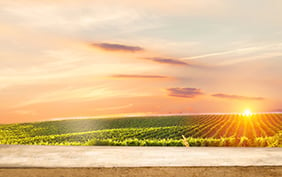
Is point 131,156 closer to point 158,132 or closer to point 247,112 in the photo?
point 158,132

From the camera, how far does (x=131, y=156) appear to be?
184 centimetres

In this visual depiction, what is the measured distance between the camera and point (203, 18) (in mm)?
3500

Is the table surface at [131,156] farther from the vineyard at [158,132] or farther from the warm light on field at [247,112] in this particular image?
the warm light on field at [247,112]

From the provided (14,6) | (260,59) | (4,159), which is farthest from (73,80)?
(260,59)

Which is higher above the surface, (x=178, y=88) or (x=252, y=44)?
(x=252, y=44)

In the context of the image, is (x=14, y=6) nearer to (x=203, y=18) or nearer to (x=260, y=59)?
(x=203, y=18)

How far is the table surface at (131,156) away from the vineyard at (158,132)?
150 cm

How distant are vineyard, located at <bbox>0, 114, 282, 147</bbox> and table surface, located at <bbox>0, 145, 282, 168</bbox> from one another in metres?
1.50

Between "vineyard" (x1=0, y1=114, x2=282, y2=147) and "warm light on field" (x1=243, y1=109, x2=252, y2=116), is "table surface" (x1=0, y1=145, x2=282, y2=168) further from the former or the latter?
"warm light on field" (x1=243, y1=109, x2=252, y2=116)

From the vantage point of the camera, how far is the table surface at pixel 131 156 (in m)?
1.73

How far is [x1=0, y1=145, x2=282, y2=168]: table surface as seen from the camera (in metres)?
1.73

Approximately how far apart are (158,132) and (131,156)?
189 centimetres

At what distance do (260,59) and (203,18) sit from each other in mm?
770

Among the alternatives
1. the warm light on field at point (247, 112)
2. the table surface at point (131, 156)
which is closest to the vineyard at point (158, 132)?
the warm light on field at point (247, 112)
